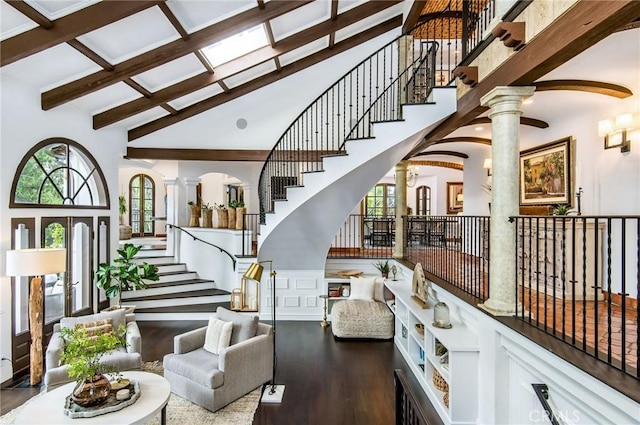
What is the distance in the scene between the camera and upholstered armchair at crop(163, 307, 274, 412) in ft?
12.0

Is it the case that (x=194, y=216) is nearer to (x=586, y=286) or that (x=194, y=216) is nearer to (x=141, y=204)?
(x=141, y=204)

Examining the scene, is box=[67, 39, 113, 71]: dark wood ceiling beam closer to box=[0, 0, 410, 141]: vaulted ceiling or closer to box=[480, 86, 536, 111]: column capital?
box=[0, 0, 410, 141]: vaulted ceiling

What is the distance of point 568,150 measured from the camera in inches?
188

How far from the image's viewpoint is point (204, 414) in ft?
11.7

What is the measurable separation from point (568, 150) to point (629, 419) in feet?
13.0

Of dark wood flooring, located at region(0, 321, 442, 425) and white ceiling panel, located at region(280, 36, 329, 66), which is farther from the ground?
white ceiling panel, located at region(280, 36, 329, 66)

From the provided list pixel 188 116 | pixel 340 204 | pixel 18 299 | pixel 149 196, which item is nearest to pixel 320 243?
pixel 340 204

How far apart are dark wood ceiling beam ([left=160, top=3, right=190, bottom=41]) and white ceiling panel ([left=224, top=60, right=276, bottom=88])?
6.73ft

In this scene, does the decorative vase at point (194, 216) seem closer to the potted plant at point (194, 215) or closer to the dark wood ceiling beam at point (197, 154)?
the potted plant at point (194, 215)

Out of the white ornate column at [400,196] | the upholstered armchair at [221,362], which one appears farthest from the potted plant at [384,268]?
the upholstered armchair at [221,362]

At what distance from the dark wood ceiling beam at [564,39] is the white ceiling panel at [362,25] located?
424 centimetres

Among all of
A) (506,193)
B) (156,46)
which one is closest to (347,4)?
(156,46)

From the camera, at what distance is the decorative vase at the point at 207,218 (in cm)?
840

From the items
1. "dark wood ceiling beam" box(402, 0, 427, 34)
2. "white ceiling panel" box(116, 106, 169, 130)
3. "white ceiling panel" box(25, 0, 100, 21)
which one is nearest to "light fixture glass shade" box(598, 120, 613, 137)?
"dark wood ceiling beam" box(402, 0, 427, 34)
